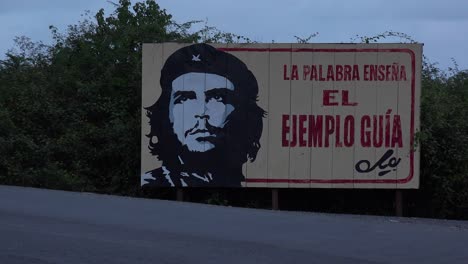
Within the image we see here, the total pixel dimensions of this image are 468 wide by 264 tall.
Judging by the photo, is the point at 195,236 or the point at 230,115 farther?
the point at 230,115

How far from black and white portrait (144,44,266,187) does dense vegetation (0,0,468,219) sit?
3.16ft

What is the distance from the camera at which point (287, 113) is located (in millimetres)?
15461

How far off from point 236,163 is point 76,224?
5240 millimetres

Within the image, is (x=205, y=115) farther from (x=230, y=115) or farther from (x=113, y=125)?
(x=113, y=125)

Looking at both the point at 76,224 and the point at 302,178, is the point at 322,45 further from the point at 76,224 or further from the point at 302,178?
the point at 76,224

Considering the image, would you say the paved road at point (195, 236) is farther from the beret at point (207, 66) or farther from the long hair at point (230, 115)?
the beret at point (207, 66)

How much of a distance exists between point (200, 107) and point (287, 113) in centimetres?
169

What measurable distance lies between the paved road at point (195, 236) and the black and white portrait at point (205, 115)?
2.30 m

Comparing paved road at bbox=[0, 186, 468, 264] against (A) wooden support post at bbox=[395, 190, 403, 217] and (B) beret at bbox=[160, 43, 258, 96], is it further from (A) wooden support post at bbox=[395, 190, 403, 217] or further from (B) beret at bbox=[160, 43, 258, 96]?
(B) beret at bbox=[160, 43, 258, 96]

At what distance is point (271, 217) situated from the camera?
12266 mm

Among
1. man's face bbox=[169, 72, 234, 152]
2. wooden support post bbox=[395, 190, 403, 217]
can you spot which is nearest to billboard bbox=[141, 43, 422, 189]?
man's face bbox=[169, 72, 234, 152]

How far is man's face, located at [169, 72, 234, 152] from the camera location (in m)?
15.4

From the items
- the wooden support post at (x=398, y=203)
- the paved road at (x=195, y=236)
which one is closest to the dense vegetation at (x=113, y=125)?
the wooden support post at (x=398, y=203)
